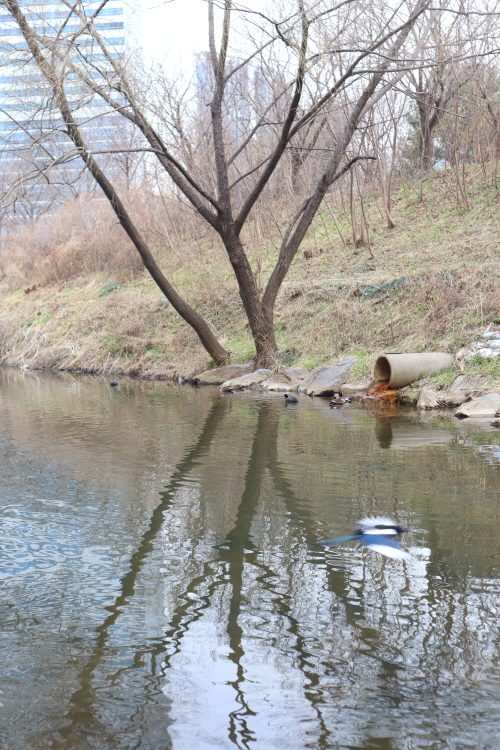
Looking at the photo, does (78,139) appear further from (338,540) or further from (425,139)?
(425,139)

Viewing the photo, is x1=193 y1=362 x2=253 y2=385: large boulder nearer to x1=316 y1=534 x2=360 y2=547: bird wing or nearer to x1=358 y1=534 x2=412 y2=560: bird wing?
x1=316 y1=534 x2=360 y2=547: bird wing

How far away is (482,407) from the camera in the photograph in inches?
359

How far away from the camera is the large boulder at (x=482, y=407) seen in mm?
8984

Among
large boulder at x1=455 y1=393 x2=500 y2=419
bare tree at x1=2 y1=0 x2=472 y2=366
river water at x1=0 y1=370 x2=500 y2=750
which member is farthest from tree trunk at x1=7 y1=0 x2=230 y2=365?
large boulder at x1=455 y1=393 x2=500 y2=419

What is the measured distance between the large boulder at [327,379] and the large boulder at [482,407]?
2.86 meters

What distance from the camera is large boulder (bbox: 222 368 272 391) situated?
13016 mm

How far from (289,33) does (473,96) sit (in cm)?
814

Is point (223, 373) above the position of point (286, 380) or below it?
above

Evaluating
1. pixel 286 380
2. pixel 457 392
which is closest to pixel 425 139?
pixel 286 380

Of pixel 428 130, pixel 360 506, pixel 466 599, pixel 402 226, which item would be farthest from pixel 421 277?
pixel 466 599

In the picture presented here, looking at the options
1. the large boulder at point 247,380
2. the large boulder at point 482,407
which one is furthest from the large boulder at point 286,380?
the large boulder at point 482,407

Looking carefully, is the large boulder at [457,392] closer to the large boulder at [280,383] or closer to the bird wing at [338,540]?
the large boulder at [280,383]

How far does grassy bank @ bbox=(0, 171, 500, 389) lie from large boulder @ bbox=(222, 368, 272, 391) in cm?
78

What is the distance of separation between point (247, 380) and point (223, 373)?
3.78 ft
